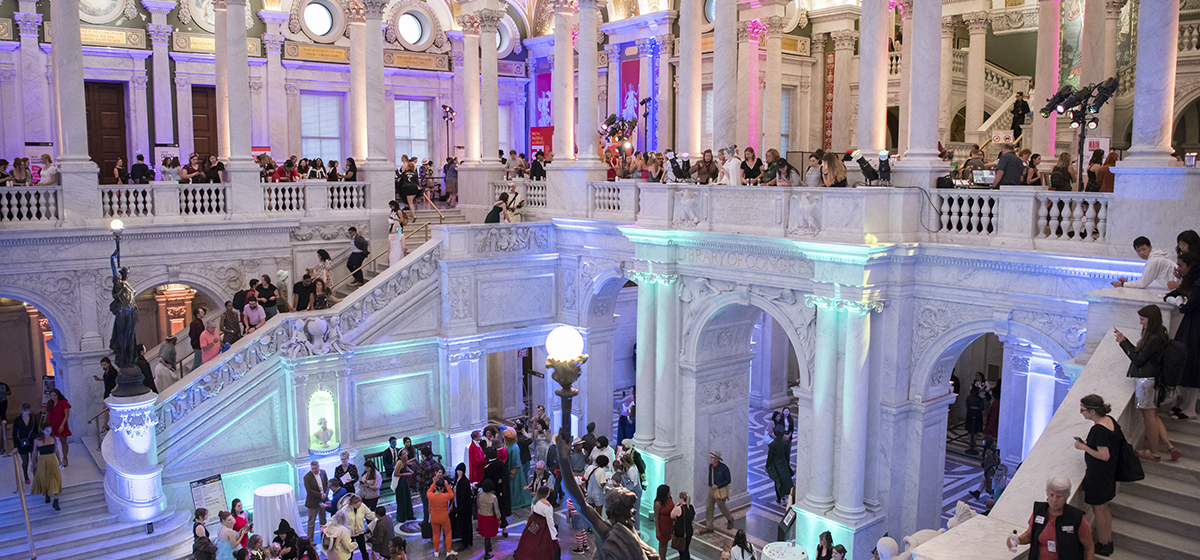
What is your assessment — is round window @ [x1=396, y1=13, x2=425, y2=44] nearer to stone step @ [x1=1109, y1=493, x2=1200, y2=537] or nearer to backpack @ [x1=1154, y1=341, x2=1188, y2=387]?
backpack @ [x1=1154, y1=341, x2=1188, y2=387]

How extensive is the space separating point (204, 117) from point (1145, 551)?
23.4 meters

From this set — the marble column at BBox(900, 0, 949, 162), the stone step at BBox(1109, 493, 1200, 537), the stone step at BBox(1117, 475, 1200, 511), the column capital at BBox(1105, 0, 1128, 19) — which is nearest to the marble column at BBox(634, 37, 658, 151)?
the column capital at BBox(1105, 0, 1128, 19)

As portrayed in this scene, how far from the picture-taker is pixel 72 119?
52.5ft

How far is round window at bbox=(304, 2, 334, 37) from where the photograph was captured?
982 inches

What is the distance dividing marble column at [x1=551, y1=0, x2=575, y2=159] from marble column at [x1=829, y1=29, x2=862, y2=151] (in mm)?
9094

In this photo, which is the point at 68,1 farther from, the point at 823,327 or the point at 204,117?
the point at 823,327

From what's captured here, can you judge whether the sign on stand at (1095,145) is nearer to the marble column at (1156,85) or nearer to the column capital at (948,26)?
the marble column at (1156,85)

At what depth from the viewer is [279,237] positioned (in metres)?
18.2

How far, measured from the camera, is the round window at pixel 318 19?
25.0 metres

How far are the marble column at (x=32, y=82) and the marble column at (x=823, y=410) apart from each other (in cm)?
1878

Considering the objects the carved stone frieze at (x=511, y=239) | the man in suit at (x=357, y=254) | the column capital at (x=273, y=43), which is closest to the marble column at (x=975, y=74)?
the carved stone frieze at (x=511, y=239)

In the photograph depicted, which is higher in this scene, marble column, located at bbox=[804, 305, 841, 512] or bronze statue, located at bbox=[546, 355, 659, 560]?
bronze statue, located at bbox=[546, 355, 659, 560]

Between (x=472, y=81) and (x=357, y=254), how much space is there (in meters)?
4.93

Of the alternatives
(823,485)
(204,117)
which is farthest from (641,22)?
(823,485)
